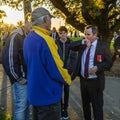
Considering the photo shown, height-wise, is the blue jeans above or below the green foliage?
above

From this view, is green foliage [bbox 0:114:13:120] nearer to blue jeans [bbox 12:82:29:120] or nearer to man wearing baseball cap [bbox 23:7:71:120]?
blue jeans [bbox 12:82:29:120]

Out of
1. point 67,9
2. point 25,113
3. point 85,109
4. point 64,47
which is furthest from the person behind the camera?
point 67,9

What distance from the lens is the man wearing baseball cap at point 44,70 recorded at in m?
4.11

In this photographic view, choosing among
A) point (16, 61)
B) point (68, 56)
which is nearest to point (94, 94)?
point (68, 56)

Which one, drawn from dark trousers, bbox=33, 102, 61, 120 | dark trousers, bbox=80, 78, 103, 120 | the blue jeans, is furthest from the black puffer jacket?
the blue jeans

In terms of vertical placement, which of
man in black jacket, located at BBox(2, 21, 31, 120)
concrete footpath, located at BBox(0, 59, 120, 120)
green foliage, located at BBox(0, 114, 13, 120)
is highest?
man in black jacket, located at BBox(2, 21, 31, 120)

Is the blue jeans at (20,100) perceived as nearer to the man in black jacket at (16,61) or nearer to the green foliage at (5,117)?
the man in black jacket at (16,61)

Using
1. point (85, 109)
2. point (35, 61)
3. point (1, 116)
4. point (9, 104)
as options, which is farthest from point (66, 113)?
point (35, 61)

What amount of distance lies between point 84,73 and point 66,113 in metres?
1.39

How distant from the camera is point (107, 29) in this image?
1761cm

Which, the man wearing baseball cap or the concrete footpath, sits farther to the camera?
the concrete footpath

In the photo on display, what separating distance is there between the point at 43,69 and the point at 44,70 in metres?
0.02

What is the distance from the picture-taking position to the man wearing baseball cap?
13.5 ft

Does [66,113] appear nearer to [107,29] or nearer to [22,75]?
[22,75]
